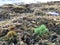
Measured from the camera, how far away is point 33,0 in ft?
52.7

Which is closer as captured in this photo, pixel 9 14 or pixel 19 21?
pixel 19 21

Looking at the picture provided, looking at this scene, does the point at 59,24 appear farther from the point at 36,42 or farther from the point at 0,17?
the point at 0,17

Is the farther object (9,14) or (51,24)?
(9,14)

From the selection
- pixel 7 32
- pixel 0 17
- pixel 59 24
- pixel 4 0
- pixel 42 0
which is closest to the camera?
pixel 7 32

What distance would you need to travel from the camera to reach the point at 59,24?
7.58 metres

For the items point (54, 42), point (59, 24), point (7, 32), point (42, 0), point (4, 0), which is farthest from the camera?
point (42, 0)

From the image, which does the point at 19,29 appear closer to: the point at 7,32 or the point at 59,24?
the point at 7,32

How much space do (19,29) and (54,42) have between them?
1.35 metres

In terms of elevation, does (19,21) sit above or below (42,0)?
above

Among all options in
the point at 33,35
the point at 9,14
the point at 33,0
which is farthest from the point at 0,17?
the point at 33,0

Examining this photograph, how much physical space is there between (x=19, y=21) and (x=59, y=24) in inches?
57.1

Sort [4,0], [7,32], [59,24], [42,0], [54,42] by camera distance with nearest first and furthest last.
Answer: [54,42] < [7,32] < [59,24] < [4,0] < [42,0]

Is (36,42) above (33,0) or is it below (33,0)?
above

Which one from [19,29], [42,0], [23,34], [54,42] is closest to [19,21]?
[19,29]
